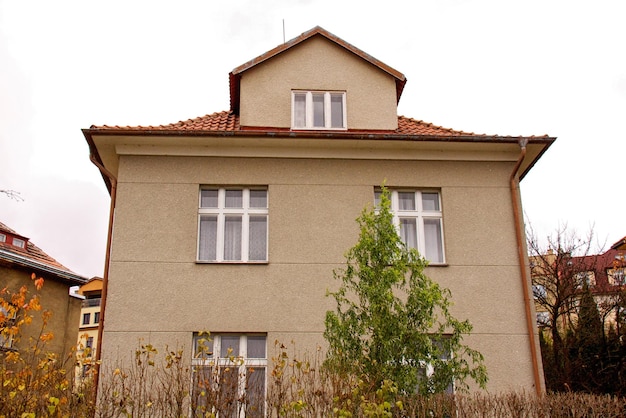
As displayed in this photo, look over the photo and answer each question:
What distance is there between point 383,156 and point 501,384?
15.2ft

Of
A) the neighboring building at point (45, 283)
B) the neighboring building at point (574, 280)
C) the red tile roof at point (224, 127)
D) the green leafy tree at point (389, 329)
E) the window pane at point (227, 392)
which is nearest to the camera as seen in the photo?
the window pane at point (227, 392)

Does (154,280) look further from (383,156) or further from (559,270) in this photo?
(559,270)

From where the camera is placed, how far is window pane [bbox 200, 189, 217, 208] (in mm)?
13023

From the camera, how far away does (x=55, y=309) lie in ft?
81.3

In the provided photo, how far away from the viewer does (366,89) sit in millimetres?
14438

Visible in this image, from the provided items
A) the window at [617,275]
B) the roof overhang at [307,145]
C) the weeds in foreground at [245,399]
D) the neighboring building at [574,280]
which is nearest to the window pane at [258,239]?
the roof overhang at [307,145]

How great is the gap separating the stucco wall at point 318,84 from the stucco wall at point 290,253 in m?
1.34

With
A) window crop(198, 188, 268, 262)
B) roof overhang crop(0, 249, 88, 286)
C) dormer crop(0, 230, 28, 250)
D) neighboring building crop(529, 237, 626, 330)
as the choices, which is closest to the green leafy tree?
window crop(198, 188, 268, 262)

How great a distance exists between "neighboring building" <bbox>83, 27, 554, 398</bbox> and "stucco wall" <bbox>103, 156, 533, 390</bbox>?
0.8 inches

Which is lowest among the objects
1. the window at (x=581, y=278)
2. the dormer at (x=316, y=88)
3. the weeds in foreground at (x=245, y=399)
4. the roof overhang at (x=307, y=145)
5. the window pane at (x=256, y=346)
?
the weeds in foreground at (x=245, y=399)

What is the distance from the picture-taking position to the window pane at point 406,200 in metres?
13.3

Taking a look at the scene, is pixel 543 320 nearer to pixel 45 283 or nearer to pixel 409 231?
pixel 409 231

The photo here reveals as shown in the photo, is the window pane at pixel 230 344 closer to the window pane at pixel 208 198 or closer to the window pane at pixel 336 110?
the window pane at pixel 208 198

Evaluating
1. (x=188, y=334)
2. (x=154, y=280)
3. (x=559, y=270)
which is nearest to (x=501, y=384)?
(x=188, y=334)
